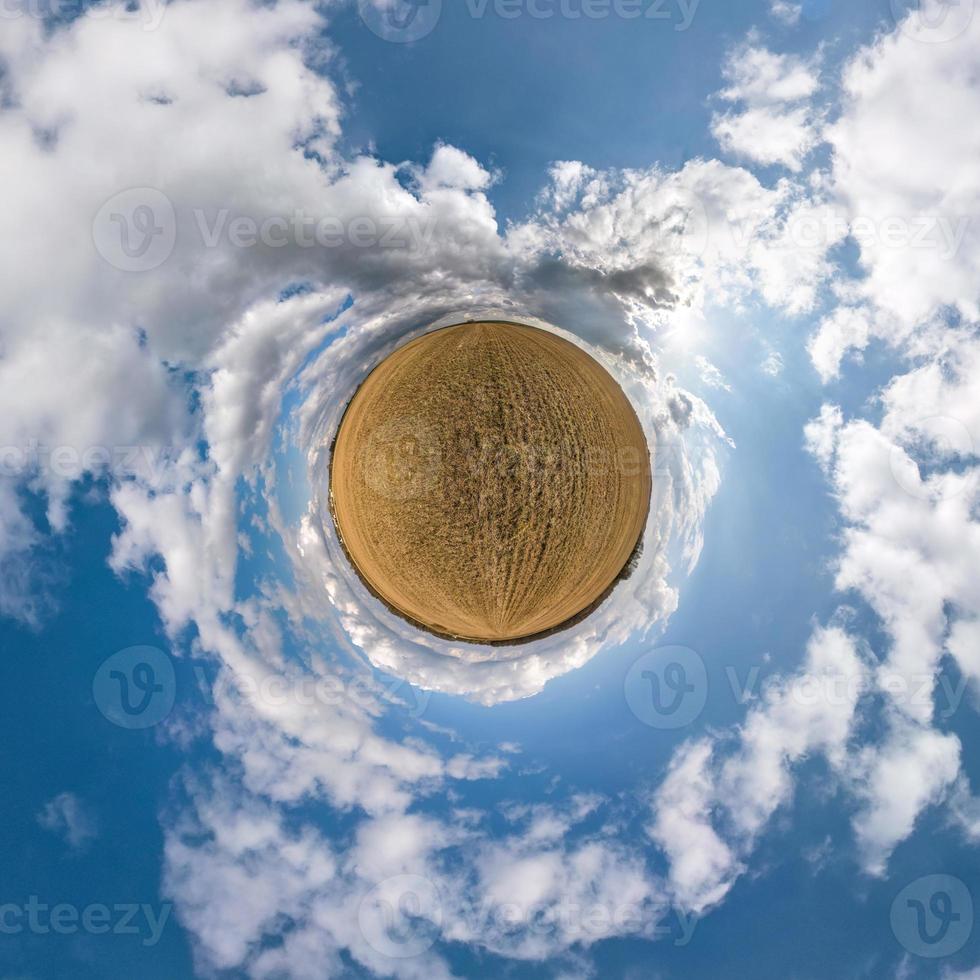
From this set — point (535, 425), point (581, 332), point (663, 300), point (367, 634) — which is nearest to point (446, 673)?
point (367, 634)

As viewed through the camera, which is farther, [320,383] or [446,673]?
[446,673]

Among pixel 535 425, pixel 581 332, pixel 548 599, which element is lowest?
pixel 548 599

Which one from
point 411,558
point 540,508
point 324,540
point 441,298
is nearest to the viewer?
point 540,508

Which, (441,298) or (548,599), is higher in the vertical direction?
(441,298)

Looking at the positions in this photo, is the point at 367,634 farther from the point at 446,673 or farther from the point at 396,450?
the point at 396,450

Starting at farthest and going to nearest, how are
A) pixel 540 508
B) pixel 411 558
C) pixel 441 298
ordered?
pixel 441 298 < pixel 411 558 < pixel 540 508

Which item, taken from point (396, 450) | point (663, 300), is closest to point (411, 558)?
point (396, 450)
